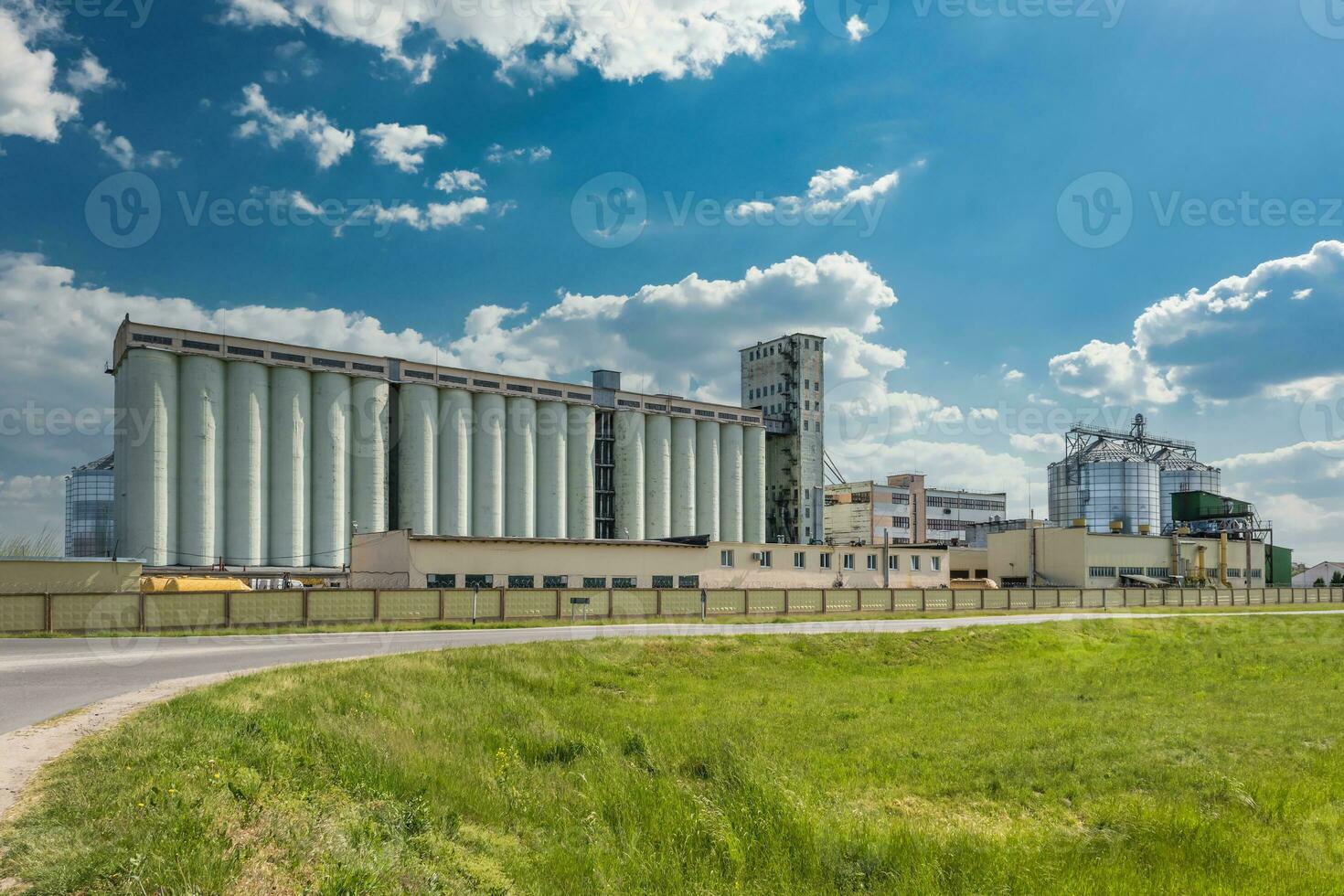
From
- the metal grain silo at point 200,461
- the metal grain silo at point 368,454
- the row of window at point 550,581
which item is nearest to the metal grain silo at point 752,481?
the metal grain silo at point 368,454

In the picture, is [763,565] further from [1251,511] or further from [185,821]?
[1251,511]

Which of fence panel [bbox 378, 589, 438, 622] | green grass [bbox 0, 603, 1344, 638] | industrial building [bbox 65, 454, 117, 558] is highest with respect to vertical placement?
industrial building [bbox 65, 454, 117, 558]

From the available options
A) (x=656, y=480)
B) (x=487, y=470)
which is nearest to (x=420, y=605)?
(x=487, y=470)

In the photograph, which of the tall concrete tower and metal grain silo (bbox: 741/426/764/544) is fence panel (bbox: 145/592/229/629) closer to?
metal grain silo (bbox: 741/426/764/544)

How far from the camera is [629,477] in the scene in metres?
81.3

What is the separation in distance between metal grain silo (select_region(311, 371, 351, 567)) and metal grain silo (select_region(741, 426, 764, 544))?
129 feet

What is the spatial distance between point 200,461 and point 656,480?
38.2 metres

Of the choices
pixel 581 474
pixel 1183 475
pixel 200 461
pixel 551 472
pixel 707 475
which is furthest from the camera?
pixel 1183 475

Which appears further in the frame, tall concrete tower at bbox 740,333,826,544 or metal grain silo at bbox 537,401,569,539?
tall concrete tower at bbox 740,333,826,544

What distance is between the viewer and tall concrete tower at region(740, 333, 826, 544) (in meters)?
95.1

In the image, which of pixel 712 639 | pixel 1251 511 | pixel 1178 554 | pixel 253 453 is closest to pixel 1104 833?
pixel 712 639

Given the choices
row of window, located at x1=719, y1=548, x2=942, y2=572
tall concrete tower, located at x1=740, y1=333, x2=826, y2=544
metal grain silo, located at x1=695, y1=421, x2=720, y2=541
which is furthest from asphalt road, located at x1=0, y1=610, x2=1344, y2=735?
tall concrete tower, located at x1=740, y1=333, x2=826, y2=544

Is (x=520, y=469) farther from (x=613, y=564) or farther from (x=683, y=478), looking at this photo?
(x=613, y=564)

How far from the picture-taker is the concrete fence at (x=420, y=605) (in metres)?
31.1
